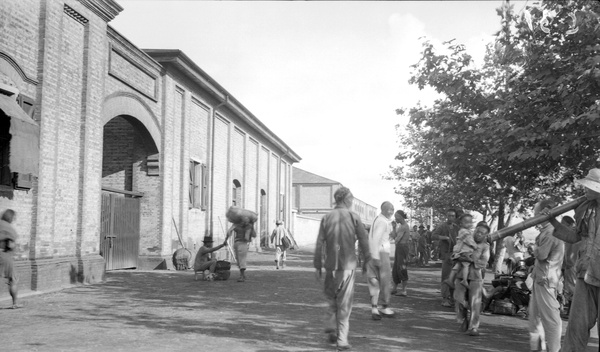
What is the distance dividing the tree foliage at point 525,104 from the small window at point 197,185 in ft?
29.3

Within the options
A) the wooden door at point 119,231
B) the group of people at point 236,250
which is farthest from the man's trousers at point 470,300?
the wooden door at point 119,231

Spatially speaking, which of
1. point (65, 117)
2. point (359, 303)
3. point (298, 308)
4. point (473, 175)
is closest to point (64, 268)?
point (65, 117)

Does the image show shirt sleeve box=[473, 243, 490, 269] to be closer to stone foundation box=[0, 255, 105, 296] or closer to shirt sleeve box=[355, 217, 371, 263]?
shirt sleeve box=[355, 217, 371, 263]

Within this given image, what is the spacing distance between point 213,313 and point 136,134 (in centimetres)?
948

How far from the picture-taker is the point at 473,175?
13.3 metres

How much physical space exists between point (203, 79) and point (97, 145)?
26.1 ft

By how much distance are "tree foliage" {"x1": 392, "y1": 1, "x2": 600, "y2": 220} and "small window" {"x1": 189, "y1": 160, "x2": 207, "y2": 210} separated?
894 cm

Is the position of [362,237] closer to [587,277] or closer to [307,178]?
[587,277]

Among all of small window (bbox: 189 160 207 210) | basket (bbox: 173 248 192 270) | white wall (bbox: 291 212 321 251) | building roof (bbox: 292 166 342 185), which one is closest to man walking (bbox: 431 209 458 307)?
basket (bbox: 173 248 192 270)

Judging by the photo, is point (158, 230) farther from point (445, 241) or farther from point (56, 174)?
point (445, 241)

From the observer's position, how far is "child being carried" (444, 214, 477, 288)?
26.2 ft

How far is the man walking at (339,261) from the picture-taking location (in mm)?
6602

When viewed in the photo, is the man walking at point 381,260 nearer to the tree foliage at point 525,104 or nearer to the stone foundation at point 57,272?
the tree foliage at point 525,104

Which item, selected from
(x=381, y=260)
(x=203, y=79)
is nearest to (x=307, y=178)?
(x=203, y=79)
